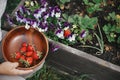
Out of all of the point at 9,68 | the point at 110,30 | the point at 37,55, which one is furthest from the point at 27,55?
the point at 110,30

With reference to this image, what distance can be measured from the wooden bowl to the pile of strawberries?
0.10ft

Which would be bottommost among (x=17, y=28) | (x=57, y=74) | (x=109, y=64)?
(x=57, y=74)

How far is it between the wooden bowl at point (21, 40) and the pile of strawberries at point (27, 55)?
0.10 ft

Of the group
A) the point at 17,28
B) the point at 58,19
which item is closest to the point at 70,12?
the point at 58,19

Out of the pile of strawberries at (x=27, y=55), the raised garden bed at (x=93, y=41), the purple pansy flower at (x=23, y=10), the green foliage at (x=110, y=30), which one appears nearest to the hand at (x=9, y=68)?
the pile of strawberries at (x=27, y=55)

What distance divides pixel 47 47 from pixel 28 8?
1.24 feet

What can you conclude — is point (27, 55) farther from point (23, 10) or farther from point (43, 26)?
point (23, 10)

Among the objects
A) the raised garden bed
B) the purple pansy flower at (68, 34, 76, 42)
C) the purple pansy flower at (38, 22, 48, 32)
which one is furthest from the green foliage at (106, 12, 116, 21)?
the purple pansy flower at (38, 22, 48, 32)

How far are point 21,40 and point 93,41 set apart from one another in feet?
1.80

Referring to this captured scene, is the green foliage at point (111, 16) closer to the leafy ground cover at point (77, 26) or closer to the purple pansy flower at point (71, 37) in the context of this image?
the leafy ground cover at point (77, 26)

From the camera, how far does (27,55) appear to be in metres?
2.17

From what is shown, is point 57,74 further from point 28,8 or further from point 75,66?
point 28,8

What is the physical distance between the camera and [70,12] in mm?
2480

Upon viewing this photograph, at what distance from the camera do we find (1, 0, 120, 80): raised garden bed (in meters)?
2.31
